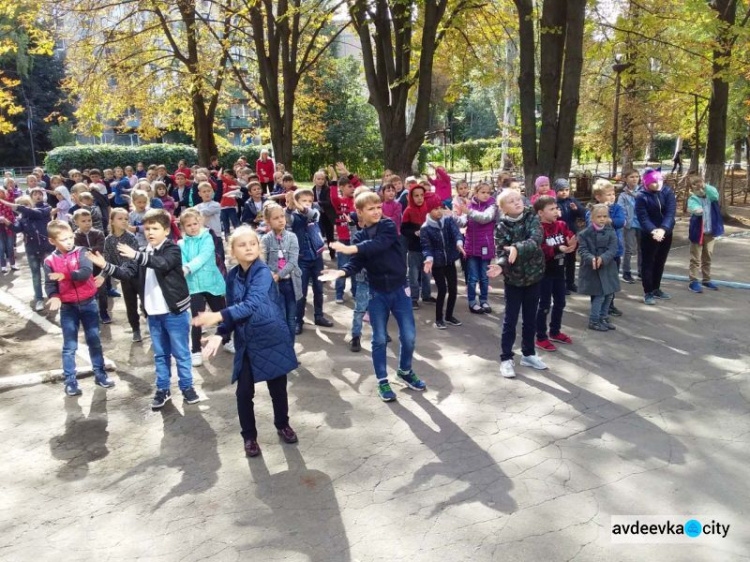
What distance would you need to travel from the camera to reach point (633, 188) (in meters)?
9.68

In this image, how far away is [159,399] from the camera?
18.8 feet

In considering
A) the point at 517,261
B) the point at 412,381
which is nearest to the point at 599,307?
the point at 517,261

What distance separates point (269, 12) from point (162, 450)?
13.8 metres

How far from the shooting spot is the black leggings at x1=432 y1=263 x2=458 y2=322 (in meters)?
7.73

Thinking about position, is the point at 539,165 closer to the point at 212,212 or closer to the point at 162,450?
the point at 212,212

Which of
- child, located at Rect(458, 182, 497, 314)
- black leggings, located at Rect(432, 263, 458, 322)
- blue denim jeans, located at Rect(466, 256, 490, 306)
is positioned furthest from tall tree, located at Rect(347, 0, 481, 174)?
black leggings, located at Rect(432, 263, 458, 322)

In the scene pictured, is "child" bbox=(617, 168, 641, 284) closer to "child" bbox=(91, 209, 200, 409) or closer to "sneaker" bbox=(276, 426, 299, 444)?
"sneaker" bbox=(276, 426, 299, 444)

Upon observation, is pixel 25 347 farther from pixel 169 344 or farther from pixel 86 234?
pixel 169 344

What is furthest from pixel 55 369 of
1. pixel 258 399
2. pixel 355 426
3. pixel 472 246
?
pixel 472 246

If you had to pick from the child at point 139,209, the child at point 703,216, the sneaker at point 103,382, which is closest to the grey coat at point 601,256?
the child at point 703,216

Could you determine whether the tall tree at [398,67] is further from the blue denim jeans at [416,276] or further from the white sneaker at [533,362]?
the white sneaker at [533,362]

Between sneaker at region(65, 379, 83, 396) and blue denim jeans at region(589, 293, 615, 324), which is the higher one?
blue denim jeans at region(589, 293, 615, 324)

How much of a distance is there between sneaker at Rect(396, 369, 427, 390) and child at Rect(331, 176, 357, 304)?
11.2 ft

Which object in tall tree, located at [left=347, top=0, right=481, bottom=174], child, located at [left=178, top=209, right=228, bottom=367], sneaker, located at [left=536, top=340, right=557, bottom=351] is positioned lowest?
sneaker, located at [left=536, top=340, right=557, bottom=351]
